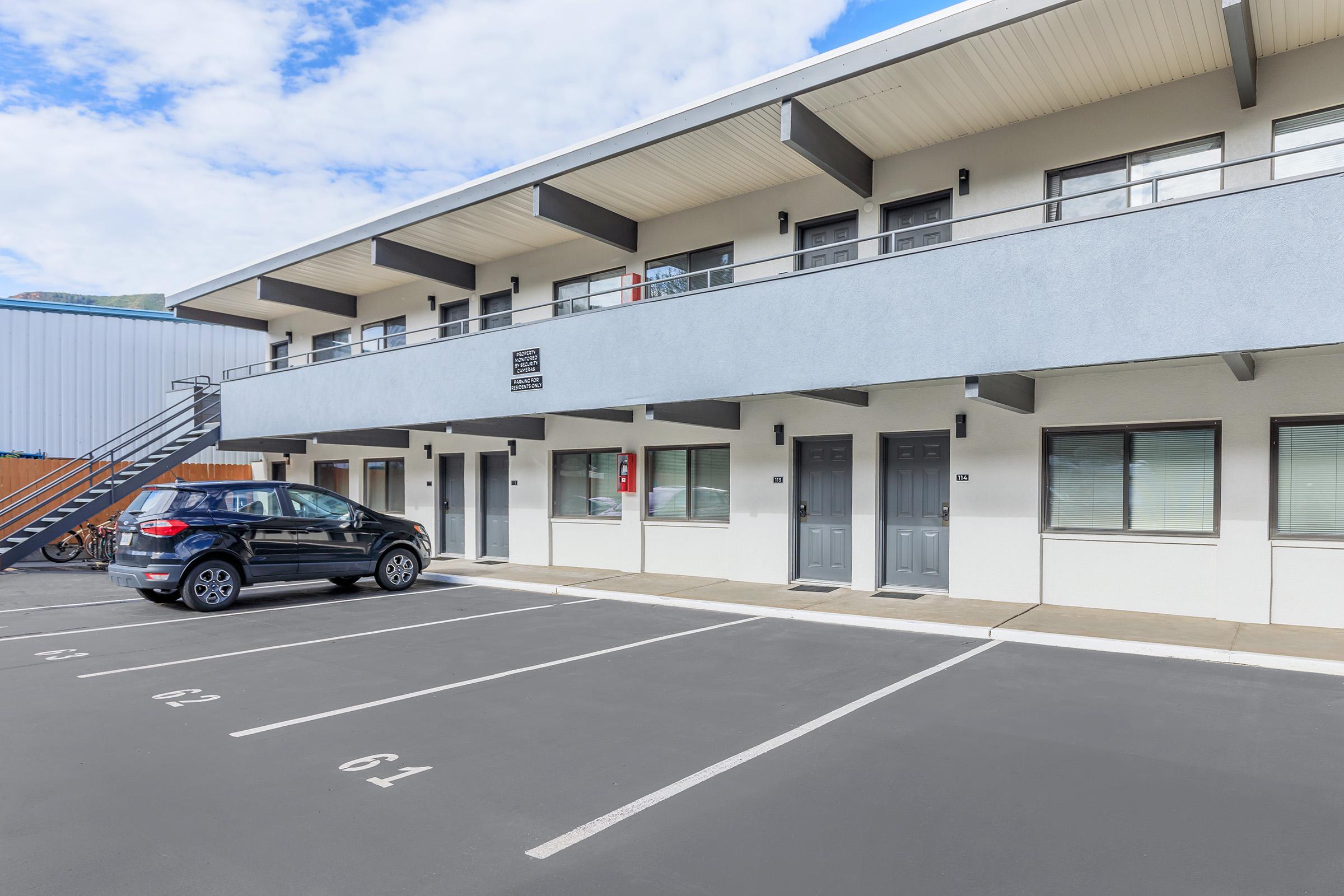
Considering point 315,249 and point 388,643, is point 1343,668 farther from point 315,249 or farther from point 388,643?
point 315,249

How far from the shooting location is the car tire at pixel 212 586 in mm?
10875

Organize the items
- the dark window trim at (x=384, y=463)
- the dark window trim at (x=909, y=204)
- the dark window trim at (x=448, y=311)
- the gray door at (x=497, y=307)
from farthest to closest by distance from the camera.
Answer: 1. the dark window trim at (x=384, y=463)
2. the dark window trim at (x=448, y=311)
3. the gray door at (x=497, y=307)
4. the dark window trim at (x=909, y=204)

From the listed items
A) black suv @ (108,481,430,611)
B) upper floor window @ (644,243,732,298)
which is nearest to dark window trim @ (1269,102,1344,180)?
upper floor window @ (644,243,732,298)

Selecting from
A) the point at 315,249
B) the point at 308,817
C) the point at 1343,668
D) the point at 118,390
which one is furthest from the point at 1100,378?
the point at 118,390

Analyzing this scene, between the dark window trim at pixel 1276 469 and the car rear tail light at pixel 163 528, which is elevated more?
the dark window trim at pixel 1276 469

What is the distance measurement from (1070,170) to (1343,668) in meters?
6.14

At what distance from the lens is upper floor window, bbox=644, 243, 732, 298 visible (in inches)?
521

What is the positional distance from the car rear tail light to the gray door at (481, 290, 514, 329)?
733 centimetres

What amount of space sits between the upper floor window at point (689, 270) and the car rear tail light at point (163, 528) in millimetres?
7474

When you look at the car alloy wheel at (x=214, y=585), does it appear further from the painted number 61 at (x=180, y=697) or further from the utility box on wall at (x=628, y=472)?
the utility box on wall at (x=628, y=472)

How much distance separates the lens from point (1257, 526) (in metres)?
8.91

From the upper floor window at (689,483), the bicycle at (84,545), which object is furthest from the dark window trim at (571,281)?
the bicycle at (84,545)

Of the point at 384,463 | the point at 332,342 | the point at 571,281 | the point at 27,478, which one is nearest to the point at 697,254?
the point at 571,281

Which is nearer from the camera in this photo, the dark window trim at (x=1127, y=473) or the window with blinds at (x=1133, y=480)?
the dark window trim at (x=1127, y=473)
